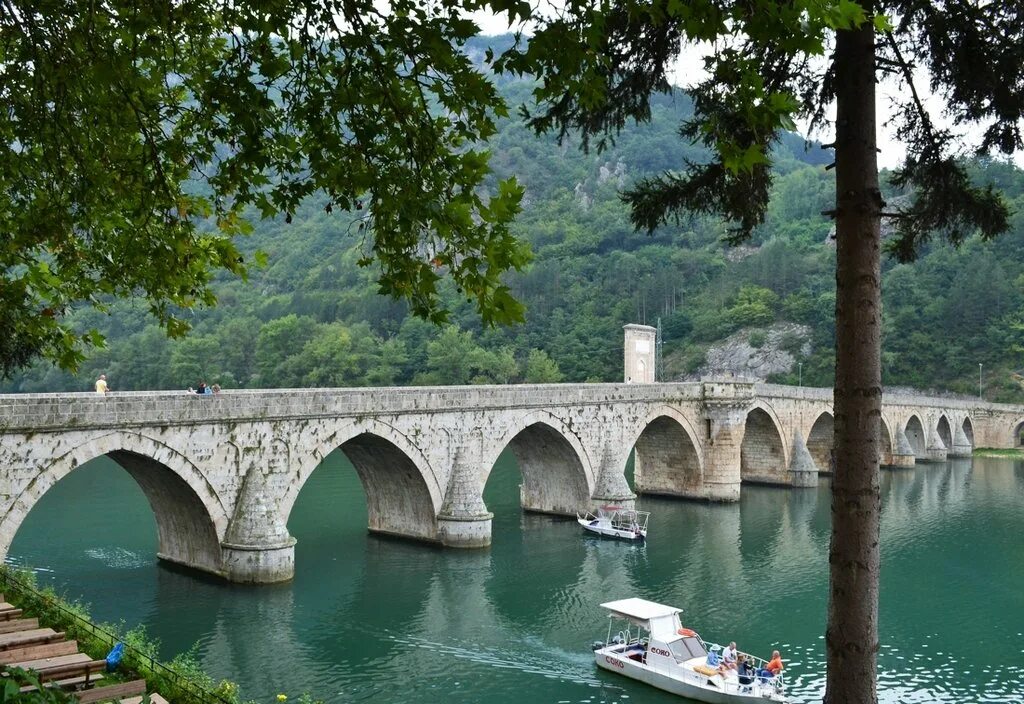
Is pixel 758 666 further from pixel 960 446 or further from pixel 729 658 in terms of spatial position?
pixel 960 446

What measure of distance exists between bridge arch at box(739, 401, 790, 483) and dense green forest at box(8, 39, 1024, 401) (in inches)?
931

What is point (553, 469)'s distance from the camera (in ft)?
111

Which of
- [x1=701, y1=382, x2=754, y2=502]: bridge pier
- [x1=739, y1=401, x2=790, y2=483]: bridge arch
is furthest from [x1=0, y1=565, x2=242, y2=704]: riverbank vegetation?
[x1=739, y1=401, x2=790, y2=483]: bridge arch

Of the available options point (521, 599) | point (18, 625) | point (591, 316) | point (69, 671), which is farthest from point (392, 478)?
point (591, 316)

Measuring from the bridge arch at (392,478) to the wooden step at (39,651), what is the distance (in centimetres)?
1365

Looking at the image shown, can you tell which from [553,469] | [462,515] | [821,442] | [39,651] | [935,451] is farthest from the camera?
[935,451]

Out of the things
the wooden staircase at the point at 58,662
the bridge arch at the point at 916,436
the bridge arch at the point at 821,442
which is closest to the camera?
the wooden staircase at the point at 58,662

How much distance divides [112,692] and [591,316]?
85516mm

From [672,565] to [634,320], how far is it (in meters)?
68.4

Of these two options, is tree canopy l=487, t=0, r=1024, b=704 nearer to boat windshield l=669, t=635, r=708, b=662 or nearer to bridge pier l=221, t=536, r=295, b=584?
boat windshield l=669, t=635, r=708, b=662

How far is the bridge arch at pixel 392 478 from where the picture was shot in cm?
2583

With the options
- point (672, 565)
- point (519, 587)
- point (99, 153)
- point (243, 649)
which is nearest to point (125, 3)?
point (99, 153)

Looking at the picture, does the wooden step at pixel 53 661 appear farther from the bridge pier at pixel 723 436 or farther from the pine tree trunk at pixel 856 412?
→ the bridge pier at pixel 723 436

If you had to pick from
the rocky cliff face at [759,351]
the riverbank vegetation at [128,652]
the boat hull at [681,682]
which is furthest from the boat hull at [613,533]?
the rocky cliff face at [759,351]
